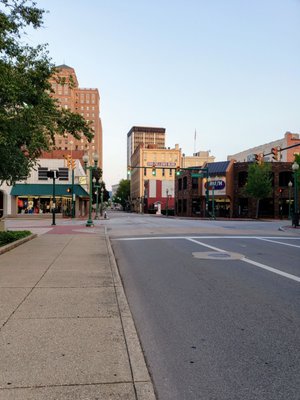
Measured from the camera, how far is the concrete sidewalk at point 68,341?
3.51 m

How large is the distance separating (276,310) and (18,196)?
1935 inches

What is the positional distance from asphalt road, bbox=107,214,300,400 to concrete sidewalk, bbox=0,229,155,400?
29 cm

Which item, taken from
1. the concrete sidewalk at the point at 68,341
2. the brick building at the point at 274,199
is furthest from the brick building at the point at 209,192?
the concrete sidewalk at the point at 68,341

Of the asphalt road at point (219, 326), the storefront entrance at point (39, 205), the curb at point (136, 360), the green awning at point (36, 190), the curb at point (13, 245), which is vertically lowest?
the asphalt road at point (219, 326)

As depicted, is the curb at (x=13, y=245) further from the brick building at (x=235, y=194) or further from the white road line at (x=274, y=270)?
the brick building at (x=235, y=194)

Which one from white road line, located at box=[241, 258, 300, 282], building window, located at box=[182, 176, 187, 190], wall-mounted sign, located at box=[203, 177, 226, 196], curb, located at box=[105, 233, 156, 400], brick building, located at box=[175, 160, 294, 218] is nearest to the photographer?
curb, located at box=[105, 233, 156, 400]

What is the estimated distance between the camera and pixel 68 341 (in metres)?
4.65

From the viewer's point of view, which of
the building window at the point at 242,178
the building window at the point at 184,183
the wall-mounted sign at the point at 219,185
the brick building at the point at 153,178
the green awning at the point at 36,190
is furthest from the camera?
the brick building at the point at 153,178

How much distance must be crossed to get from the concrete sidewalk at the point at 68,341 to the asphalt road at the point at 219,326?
290mm

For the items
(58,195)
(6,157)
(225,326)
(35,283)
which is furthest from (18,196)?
(225,326)

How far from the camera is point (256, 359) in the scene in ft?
14.3

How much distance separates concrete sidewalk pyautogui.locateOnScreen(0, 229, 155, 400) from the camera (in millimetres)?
3512

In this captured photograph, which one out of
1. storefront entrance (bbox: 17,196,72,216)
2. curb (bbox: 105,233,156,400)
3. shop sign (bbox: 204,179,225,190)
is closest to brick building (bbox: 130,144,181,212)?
shop sign (bbox: 204,179,225,190)

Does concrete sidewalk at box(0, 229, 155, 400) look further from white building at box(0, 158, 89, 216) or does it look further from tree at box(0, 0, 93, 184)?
white building at box(0, 158, 89, 216)
